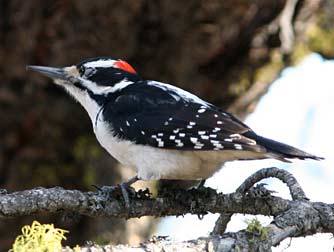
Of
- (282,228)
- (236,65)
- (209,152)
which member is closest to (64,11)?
(236,65)

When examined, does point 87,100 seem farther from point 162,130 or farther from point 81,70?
point 162,130

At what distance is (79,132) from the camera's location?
539 centimetres

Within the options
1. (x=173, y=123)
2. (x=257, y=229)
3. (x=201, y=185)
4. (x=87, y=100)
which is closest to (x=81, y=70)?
(x=87, y=100)

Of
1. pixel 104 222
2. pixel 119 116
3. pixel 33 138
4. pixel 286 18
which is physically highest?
pixel 286 18

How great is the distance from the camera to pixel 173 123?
11.7 feet

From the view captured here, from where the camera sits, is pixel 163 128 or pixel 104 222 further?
pixel 104 222

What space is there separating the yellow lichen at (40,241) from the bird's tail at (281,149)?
1129mm

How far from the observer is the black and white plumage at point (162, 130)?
11.0 ft

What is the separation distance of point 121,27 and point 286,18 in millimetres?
1075

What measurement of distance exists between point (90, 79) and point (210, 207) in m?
1.05

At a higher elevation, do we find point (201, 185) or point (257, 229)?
point (257, 229)

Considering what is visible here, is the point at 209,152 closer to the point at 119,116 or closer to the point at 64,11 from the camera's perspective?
the point at 119,116

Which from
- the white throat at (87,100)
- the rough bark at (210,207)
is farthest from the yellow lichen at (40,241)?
the white throat at (87,100)

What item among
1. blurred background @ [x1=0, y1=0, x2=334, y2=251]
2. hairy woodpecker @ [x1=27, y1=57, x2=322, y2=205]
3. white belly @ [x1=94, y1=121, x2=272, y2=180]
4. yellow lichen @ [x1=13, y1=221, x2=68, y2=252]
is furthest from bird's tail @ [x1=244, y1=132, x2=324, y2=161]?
blurred background @ [x1=0, y1=0, x2=334, y2=251]
